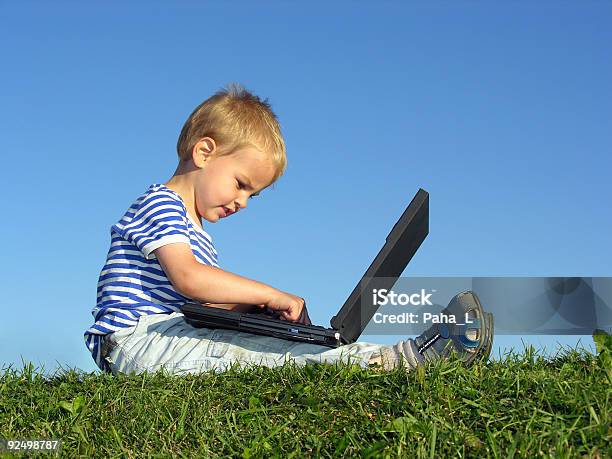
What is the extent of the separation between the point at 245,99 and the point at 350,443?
151 inches

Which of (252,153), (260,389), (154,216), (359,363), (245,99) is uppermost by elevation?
(245,99)

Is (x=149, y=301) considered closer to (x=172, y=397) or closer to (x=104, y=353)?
(x=104, y=353)

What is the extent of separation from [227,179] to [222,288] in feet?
3.73

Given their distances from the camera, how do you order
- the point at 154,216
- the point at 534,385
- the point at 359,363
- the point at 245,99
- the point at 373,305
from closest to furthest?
the point at 534,385, the point at 359,363, the point at 373,305, the point at 154,216, the point at 245,99

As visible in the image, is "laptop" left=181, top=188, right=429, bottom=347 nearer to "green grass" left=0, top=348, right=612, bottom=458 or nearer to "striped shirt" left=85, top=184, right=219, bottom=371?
"green grass" left=0, top=348, right=612, bottom=458

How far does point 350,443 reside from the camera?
12.8 feet

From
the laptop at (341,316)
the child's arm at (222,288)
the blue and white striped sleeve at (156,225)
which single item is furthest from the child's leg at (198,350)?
the blue and white striped sleeve at (156,225)

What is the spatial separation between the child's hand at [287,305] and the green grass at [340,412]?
0.59 meters

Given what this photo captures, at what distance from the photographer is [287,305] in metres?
5.48

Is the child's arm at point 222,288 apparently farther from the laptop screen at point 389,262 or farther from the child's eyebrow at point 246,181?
the child's eyebrow at point 246,181

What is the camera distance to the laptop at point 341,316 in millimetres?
5176

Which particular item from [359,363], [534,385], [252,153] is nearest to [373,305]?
[359,363]

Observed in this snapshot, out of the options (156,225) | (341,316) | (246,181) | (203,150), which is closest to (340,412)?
(341,316)

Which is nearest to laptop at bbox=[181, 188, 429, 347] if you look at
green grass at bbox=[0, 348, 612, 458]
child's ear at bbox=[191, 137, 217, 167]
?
green grass at bbox=[0, 348, 612, 458]
